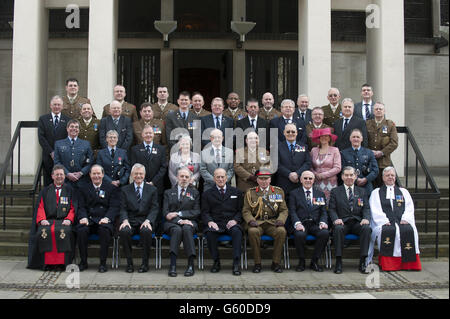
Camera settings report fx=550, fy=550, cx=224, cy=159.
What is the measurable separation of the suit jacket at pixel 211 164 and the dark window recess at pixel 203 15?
6728 mm

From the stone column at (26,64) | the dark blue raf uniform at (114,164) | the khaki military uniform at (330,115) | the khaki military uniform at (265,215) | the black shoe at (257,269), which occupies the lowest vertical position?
the black shoe at (257,269)

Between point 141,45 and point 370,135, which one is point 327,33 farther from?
point 141,45

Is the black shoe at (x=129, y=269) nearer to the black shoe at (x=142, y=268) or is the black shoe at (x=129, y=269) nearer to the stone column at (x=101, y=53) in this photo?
the black shoe at (x=142, y=268)

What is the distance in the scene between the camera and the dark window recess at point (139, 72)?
1362 cm

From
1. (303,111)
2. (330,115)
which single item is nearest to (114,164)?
(303,111)

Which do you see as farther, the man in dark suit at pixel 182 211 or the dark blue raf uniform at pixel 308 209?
the dark blue raf uniform at pixel 308 209

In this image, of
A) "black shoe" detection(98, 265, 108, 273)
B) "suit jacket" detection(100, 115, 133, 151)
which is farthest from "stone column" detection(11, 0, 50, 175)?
"black shoe" detection(98, 265, 108, 273)

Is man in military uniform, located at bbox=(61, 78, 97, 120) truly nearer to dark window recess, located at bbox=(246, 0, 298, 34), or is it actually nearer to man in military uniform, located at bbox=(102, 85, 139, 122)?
man in military uniform, located at bbox=(102, 85, 139, 122)

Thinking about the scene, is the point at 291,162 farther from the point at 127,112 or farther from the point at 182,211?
the point at 127,112

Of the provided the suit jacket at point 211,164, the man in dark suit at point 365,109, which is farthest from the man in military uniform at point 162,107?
the man in dark suit at point 365,109

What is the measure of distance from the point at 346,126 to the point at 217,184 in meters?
2.31

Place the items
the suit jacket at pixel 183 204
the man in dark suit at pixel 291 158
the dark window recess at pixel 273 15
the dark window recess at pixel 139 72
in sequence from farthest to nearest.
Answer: the dark window recess at pixel 273 15 → the dark window recess at pixel 139 72 → the man in dark suit at pixel 291 158 → the suit jacket at pixel 183 204

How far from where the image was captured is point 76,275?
6930 mm

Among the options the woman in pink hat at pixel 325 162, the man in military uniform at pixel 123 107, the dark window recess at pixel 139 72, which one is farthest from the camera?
the dark window recess at pixel 139 72
